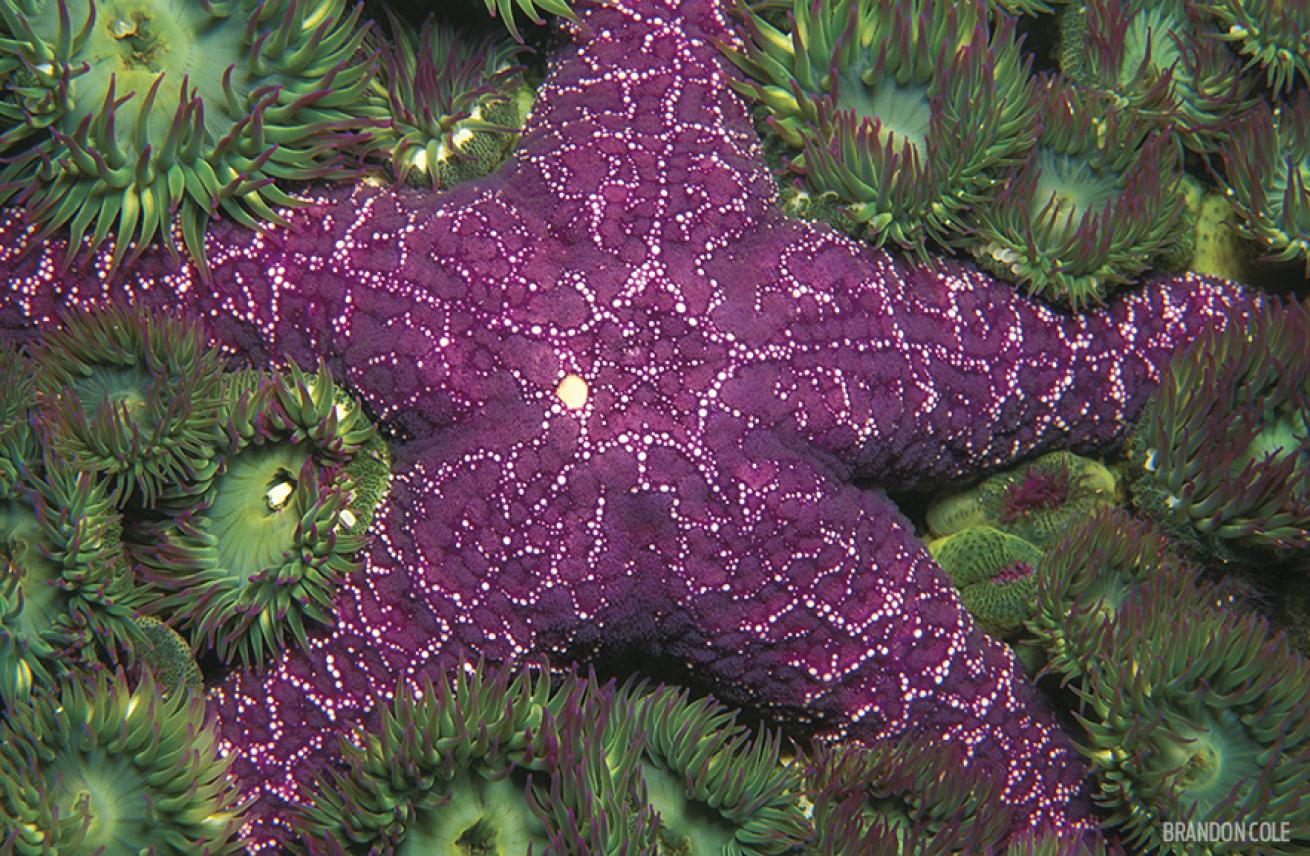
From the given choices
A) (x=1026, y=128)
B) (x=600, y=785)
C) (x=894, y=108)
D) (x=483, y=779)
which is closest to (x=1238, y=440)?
(x=1026, y=128)

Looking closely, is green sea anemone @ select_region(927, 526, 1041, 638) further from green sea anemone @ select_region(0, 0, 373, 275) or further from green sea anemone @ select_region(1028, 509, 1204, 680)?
green sea anemone @ select_region(0, 0, 373, 275)

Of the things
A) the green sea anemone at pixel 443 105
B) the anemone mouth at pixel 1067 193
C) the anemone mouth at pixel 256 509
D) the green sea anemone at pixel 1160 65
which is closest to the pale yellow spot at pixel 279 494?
the anemone mouth at pixel 256 509

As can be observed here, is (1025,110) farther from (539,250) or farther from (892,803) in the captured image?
(892,803)

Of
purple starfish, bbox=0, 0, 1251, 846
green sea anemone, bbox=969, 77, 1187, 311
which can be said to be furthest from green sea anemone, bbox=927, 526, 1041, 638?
green sea anemone, bbox=969, 77, 1187, 311

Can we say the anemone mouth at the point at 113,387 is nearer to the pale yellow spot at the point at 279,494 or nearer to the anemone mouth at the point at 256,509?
the anemone mouth at the point at 256,509

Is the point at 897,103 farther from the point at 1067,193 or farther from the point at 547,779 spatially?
the point at 547,779

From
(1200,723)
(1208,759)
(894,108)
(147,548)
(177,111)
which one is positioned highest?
(894,108)
